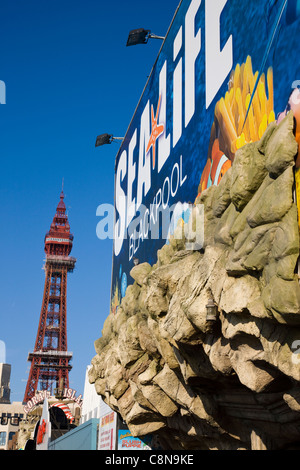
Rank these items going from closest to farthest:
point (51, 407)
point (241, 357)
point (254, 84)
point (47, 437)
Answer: point (241, 357) → point (254, 84) → point (47, 437) → point (51, 407)

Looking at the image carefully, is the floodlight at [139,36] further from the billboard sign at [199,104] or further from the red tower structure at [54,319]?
the red tower structure at [54,319]

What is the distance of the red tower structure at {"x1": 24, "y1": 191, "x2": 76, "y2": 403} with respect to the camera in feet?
315

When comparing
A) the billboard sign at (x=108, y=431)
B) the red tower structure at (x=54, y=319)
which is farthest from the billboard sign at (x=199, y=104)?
the red tower structure at (x=54, y=319)

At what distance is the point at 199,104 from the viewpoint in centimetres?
1767

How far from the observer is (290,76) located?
10.7 metres

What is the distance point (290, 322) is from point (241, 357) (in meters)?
2.11

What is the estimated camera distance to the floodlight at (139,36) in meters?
26.5

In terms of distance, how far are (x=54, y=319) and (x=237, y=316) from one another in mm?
95776

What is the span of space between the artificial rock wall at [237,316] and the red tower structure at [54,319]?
7324cm

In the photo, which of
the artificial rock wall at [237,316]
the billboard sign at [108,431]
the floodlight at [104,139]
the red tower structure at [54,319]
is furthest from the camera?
the red tower structure at [54,319]

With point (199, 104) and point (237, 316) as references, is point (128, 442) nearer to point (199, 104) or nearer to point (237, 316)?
point (199, 104)

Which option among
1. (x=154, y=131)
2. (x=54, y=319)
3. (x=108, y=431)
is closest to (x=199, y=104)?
(x=154, y=131)

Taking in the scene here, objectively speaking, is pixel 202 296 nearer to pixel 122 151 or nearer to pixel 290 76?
pixel 290 76

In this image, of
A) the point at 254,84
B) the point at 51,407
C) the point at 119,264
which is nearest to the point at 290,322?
the point at 254,84
